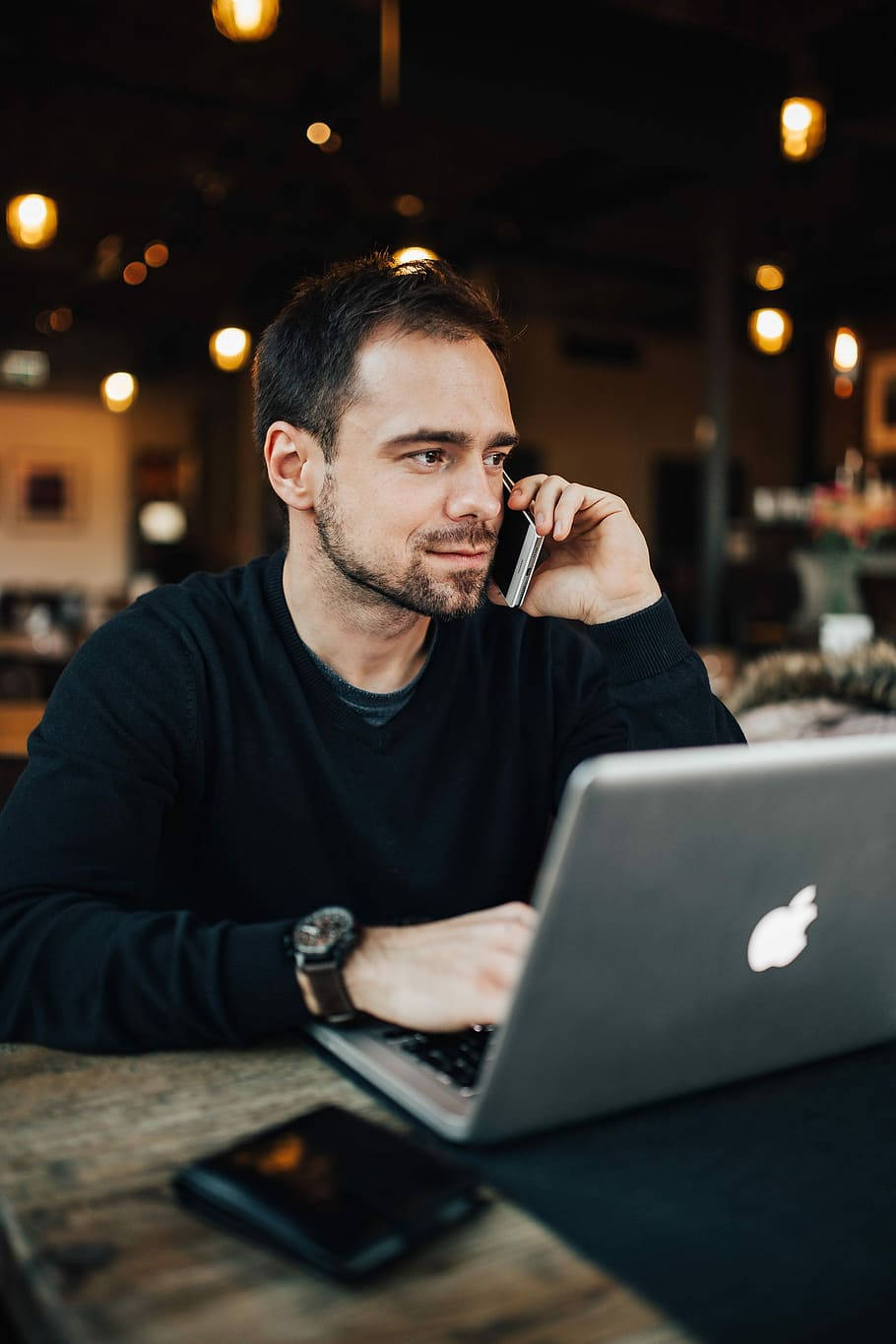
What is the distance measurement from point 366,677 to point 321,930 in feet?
1.84

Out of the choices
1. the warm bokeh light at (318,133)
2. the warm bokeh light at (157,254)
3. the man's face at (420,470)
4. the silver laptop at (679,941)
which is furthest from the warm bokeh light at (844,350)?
the silver laptop at (679,941)

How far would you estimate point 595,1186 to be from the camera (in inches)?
29.0

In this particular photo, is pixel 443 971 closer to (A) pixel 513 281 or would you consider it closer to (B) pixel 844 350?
(B) pixel 844 350

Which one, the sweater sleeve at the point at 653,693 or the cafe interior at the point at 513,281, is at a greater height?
the cafe interior at the point at 513,281

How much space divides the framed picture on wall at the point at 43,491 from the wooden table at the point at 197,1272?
37.9 feet

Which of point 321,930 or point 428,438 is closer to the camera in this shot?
point 321,930

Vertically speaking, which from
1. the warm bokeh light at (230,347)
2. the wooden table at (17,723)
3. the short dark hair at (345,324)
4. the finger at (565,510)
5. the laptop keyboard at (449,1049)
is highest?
the warm bokeh light at (230,347)

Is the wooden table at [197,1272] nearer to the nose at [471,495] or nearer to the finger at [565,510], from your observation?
the nose at [471,495]

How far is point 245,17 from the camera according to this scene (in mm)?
3510

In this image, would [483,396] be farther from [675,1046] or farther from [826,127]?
[826,127]

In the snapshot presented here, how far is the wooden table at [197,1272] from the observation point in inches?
23.2

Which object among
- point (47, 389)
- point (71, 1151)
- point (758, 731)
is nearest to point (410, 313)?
point (758, 731)

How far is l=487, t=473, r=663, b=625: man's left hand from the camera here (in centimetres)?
155


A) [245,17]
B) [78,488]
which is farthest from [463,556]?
[78,488]
